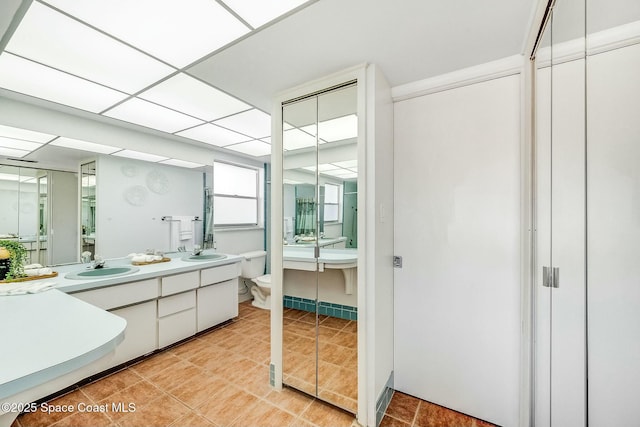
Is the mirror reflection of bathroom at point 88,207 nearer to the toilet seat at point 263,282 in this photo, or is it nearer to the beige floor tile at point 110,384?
the beige floor tile at point 110,384

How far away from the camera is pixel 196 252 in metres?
3.36

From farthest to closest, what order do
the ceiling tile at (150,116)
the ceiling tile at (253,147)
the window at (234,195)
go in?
the window at (234,195) < the ceiling tile at (253,147) < the ceiling tile at (150,116)

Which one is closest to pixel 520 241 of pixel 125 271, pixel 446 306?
pixel 446 306

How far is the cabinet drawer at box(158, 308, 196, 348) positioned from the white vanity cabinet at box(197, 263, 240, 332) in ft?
0.28

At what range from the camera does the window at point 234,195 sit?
370cm

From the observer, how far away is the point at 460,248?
177 cm

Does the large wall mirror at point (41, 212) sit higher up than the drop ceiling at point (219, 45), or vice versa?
the drop ceiling at point (219, 45)

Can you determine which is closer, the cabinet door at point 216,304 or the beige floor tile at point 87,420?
the beige floor tile at point 87,420

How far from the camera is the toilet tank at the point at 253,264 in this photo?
12.4 feet

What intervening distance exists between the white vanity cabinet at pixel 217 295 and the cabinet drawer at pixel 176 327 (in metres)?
0.09

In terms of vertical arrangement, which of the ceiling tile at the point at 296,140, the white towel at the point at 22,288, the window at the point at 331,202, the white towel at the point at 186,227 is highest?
the ceiling tile at the point at 296,140

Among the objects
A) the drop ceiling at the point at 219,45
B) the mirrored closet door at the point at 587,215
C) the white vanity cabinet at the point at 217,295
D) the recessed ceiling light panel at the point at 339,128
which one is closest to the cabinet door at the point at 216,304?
the white vanity cabinet at the point at 217,295

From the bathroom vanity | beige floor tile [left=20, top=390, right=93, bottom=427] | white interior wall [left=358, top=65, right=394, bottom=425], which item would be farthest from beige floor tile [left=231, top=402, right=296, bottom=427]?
beige floor tile [left=20, top=390, right=93, bottom=427]

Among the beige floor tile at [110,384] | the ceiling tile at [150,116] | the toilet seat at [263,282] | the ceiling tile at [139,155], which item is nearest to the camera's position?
the beige floor tile at [110,384]
